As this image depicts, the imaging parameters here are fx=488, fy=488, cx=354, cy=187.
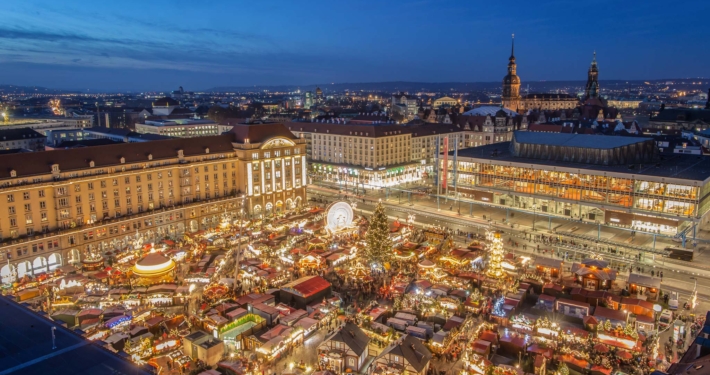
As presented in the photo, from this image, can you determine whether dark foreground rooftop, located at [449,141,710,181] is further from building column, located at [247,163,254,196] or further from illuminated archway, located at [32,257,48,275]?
illuminated archway, located at [32,257,48,275]

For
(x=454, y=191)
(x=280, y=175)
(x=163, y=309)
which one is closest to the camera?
(x=163, y=309)

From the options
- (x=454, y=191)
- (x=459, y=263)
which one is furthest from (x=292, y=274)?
(x=454, y=191)

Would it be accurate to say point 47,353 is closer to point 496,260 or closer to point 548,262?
point 496,260

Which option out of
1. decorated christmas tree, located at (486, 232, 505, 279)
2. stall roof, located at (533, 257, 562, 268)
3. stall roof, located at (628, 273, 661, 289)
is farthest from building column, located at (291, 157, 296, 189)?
stall roof, located at (628, 273, 661, 289)

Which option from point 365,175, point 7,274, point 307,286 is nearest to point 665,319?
point 307,286

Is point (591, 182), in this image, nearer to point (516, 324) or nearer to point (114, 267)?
point (516, 324)
